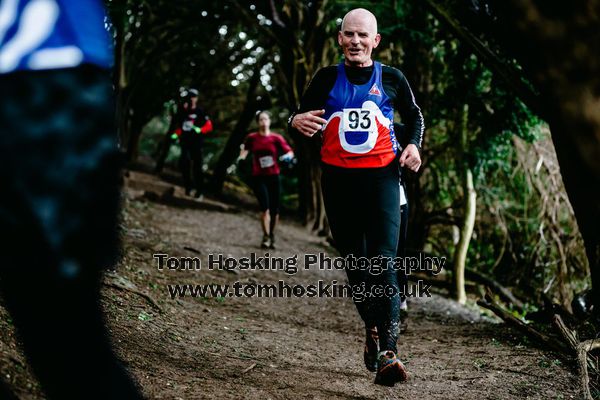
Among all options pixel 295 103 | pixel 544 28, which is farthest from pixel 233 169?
pixel 544 28

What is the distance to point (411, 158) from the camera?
363 cm

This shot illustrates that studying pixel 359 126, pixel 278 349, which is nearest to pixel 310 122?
pixel 359 126

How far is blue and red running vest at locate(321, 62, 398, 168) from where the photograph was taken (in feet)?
12.1

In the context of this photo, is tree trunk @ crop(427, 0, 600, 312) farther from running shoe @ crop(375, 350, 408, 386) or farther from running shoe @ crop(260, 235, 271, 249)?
running shoe @ crop(260, 235, 271, 249)

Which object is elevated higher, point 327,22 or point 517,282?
point 327,22

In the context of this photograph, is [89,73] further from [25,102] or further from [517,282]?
[517,282]

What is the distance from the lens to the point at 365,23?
3.77 meters

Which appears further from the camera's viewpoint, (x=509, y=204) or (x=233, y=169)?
(x=233, y=169)

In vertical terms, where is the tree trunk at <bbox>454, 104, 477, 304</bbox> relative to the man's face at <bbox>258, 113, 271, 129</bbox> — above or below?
below

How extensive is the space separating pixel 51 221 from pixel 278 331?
4.64 meters

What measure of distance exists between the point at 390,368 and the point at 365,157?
3.97 ft

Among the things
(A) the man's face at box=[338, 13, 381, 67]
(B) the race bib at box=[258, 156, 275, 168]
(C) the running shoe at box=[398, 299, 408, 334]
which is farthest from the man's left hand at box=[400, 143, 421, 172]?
(B) the race bib at box=[258, 156, 275, 168]

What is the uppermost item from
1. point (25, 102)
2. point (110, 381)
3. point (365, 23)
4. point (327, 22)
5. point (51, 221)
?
point (327, 22)

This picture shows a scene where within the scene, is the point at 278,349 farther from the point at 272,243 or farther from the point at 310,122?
the point at 272,243
